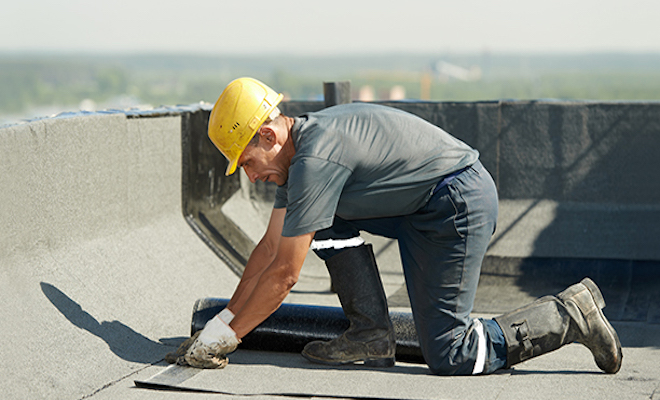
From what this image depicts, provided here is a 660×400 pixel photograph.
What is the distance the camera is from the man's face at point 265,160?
3523 millimetres

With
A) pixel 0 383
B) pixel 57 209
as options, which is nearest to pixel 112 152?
pixel 57 209

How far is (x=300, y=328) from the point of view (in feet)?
13.4

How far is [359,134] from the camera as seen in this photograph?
3.46 m

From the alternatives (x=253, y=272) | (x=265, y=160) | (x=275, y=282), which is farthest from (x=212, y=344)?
(x=265, y=160)

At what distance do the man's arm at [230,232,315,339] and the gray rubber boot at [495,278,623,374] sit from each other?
3.62ft

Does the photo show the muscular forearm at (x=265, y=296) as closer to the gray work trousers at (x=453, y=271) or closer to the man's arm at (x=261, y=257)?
the man's arm at (x=261, y=257)

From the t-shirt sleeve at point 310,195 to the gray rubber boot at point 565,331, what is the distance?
1123 millimetres

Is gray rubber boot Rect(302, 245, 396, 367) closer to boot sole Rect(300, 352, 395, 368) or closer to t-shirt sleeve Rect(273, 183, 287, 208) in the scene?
boot sole Rect(300, 352, 395, 368)

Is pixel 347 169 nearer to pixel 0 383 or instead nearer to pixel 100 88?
pixel 0 383

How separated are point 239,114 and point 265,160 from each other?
0.80 ft

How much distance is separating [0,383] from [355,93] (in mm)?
109804

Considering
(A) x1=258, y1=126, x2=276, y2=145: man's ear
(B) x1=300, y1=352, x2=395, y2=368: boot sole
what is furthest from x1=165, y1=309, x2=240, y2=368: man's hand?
(A) x1=258, y1=126, x2=276, y2=145: man's ear

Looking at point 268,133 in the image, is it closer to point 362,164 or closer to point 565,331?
point 362,164

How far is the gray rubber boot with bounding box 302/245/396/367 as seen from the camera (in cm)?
386
